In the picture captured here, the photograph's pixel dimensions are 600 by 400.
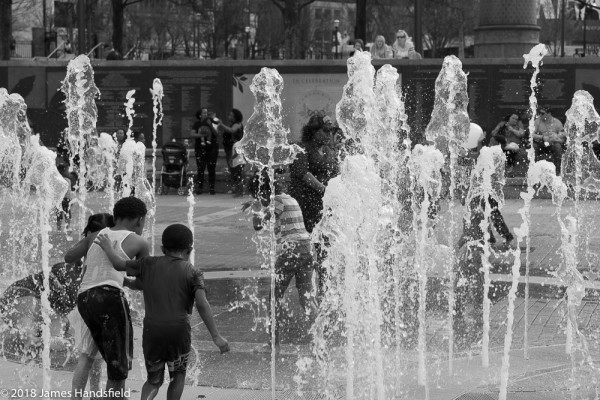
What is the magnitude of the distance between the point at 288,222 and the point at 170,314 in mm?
2653

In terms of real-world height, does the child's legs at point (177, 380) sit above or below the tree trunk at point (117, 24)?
below

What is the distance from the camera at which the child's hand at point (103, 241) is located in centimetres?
553

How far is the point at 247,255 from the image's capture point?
12.3 meters

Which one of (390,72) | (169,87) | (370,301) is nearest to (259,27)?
(169,87)

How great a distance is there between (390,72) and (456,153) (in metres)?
2.25

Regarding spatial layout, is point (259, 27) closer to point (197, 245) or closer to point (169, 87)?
point (169, 87)

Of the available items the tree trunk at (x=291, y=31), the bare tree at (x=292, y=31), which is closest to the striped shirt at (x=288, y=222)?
the tree trunk at (x=291, y=31)

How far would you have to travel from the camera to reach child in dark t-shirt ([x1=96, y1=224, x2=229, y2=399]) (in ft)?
17.7

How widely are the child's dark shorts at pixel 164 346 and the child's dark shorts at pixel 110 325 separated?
0.20 m

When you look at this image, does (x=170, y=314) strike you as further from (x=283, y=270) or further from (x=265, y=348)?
(x=283, y=270)

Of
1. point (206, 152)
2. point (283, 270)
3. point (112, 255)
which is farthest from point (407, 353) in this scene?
point (206, 152)

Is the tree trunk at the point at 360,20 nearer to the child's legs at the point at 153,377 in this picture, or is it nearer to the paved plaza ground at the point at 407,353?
the paved plaza ground at the point at 407,353

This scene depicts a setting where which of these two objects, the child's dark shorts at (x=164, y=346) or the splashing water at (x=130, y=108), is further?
the splashing water at (x=130, y=108)

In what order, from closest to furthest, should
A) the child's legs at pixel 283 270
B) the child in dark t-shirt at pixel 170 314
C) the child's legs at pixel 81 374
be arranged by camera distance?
the child in dark t-shirt at pixel 170 314 → the child's legs at pixel 81 374 → the child's legs at pixel 283 270
